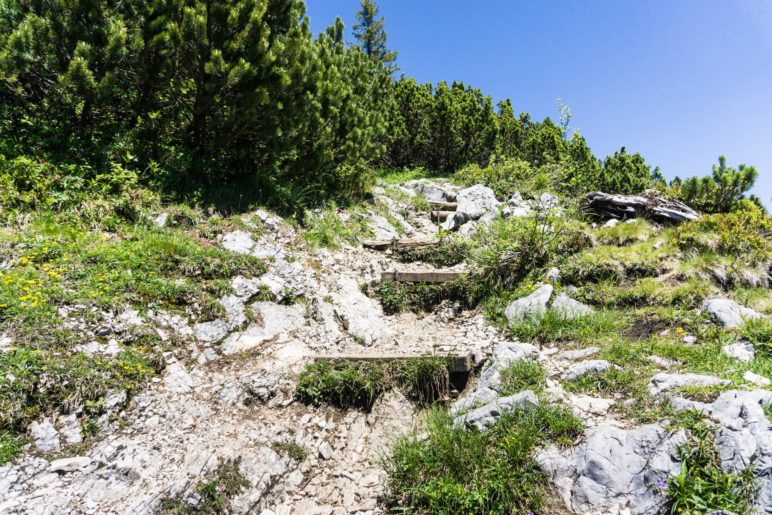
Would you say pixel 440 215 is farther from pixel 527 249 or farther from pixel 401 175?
pixel 527 249

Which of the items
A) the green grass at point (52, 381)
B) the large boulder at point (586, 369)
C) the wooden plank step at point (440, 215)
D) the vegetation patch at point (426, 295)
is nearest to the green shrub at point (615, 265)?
the vegetation patch at point (426, 295)

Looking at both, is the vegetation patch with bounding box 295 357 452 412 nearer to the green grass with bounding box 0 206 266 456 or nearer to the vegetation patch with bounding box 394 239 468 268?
the green grass with bounding box 0 206 266 456

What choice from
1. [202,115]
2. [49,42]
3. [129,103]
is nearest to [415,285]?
[202,115]

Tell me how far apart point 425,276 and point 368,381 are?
2857mm

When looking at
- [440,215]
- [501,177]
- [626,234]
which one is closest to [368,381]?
[626,234]

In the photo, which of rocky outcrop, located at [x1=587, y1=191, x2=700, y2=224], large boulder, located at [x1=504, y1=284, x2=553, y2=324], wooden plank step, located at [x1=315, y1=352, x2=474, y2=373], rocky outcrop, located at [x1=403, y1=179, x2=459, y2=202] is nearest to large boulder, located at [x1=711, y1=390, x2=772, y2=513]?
wooden plank step, located at [x1=315, y1=352, x2=474, y2=373]

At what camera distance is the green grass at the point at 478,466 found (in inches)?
122

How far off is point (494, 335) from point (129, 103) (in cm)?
725

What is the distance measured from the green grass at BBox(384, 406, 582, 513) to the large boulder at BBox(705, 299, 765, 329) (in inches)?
101

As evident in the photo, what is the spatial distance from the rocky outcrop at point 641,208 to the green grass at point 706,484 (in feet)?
21.3

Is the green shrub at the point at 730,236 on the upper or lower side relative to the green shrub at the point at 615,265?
upper

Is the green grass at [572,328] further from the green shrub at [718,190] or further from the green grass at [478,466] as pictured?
the green shrub at [718,190]

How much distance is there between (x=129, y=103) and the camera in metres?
6.98

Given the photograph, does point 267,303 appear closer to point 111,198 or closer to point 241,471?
point 241,471
